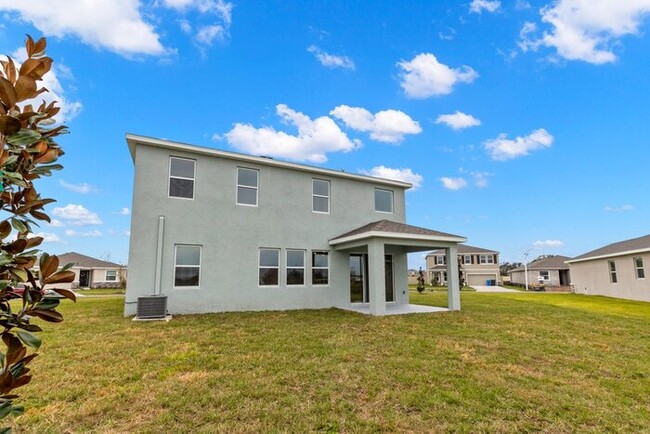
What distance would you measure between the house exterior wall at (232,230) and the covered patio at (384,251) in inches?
22.2

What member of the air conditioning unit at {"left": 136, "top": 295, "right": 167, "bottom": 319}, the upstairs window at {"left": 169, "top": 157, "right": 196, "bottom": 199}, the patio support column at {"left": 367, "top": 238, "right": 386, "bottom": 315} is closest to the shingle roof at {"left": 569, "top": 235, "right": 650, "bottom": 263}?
the patio support column at {"left": 367, "top": 238, "right": 386, "bottom": 315}

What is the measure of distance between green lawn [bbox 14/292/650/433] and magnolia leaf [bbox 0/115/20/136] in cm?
350

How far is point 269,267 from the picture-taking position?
13.2 metres

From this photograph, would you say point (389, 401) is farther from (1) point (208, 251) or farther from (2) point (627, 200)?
(2) point (627, 200)

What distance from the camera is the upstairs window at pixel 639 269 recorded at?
20.9 m

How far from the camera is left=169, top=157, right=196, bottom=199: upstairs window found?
12086 mm

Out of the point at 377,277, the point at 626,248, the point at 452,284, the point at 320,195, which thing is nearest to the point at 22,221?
the point at 377,277

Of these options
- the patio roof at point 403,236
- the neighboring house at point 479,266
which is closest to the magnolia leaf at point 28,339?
the patio roof at point 403,236

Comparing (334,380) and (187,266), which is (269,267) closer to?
(187,266)

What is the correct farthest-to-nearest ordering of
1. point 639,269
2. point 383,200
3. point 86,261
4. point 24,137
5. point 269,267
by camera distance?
point 86,261 → point 639,269 → point 383,200 → point 269,267 → point 24,137

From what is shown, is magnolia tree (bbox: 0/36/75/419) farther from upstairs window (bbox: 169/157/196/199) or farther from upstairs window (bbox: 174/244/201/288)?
upstairs window (bbox: 169/157/196/199)

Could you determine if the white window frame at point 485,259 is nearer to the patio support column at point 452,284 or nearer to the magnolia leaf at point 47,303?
the patio support column at point 452,284

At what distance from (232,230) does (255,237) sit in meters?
0.91

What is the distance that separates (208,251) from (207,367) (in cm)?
697
